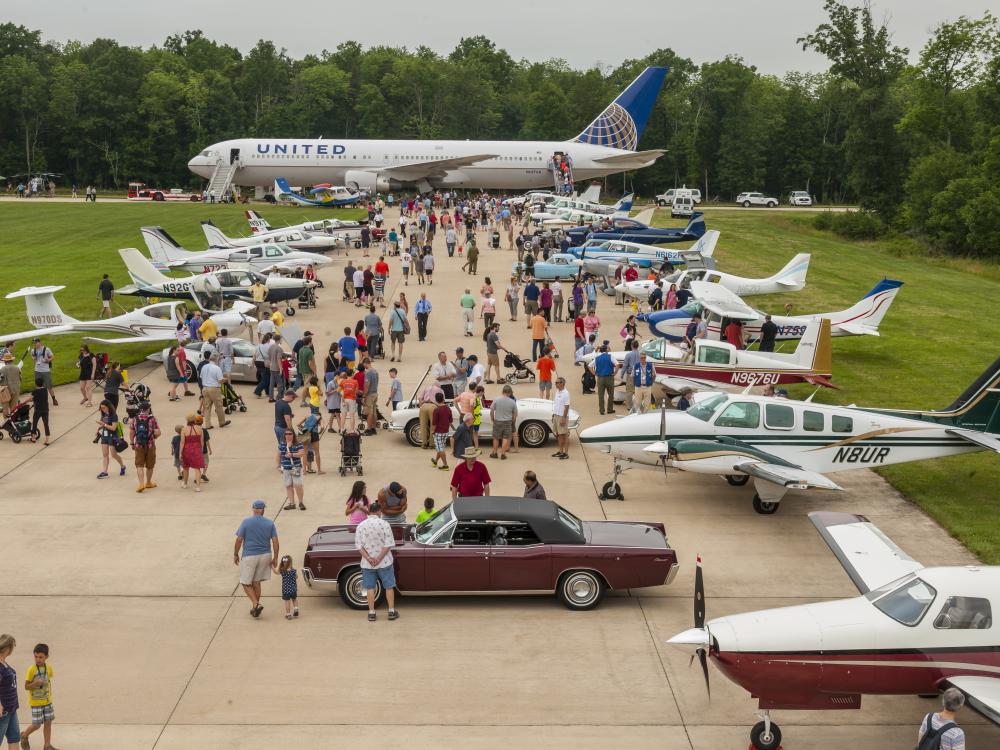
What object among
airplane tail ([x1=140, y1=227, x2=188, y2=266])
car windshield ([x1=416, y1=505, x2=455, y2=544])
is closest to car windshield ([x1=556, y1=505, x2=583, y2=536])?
car windshield ([x1=416, y1=505, x2=455, y2=544])

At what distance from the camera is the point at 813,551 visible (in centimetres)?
1516

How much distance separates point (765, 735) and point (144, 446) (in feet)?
37.9

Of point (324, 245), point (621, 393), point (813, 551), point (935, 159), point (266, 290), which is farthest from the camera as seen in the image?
point (935, 159)

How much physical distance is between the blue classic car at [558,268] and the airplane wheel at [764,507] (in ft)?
70.0

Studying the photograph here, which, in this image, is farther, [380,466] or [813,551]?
[380,466]

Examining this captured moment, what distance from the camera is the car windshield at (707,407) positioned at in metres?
16.8

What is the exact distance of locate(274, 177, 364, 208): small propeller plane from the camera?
2562 inches

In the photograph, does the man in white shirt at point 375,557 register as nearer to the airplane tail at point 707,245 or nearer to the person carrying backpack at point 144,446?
the person carrying backpack at point 144,446

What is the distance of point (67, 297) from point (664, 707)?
105ft

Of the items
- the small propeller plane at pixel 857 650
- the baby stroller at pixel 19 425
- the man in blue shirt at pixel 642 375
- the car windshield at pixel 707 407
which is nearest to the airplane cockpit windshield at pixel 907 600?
the small propeller plane at pixel 857 650

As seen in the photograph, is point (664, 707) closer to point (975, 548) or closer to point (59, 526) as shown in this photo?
point (975, 548)

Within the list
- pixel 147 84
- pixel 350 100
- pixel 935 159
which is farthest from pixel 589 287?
pixel 350 100

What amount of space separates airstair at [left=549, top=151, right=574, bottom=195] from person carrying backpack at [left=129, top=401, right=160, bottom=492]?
5818 cm

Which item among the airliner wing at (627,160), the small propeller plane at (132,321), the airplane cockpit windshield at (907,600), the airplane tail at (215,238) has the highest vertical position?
the airliner wing at (627,160)
